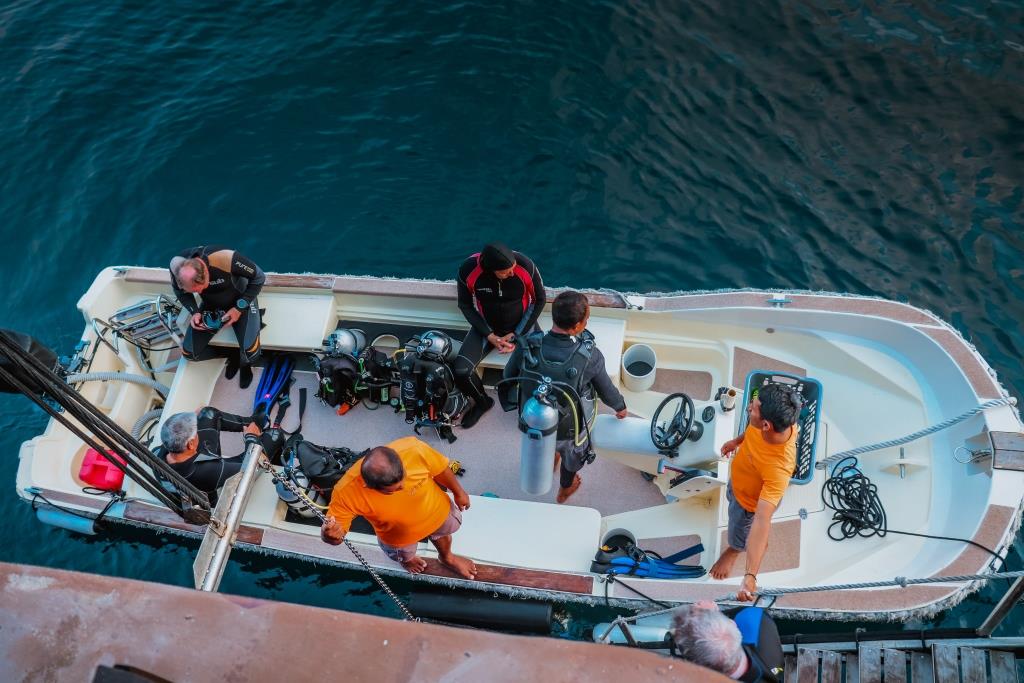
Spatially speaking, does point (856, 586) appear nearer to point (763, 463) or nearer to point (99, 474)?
point (763, 463)

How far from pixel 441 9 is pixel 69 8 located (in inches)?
206

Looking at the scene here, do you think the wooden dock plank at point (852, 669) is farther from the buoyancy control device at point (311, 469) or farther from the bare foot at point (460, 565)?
the buoyancy control device at point (311, 469)

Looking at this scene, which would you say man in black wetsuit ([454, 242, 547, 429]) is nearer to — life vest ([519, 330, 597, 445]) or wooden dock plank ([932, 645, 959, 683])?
life vest ([519, 330, 597, 445])

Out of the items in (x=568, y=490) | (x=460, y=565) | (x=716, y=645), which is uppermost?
(x=568, y=490)

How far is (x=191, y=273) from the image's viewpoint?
15.7 feet

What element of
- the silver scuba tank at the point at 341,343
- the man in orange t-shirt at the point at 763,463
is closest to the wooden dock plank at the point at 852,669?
the man in orange t-shirt at the point at 763,463

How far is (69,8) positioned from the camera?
9.62 meters

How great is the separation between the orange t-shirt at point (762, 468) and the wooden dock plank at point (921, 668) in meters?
1.02

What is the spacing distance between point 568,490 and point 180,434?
2.48 meters

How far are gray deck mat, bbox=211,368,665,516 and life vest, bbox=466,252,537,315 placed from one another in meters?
1.00

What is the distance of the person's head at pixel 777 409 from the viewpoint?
323cm

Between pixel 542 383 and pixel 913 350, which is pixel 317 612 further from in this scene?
pixel 913 350

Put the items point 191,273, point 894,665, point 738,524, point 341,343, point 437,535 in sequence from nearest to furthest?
point 894,665
point 738,524
point 437,535
point 191,273
point 341,343

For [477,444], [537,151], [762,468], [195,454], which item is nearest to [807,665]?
[762,468]
